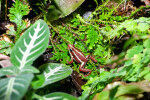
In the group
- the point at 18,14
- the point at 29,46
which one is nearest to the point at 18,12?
the point at 18,14

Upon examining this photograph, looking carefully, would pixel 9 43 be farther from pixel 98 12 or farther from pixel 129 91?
pixel 129 91

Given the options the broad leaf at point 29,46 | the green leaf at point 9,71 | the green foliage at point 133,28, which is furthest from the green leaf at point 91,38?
the green leaf at point 9,71

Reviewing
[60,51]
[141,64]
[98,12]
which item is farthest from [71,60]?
[141,64]

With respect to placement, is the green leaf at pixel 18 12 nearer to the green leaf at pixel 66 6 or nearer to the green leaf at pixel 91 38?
the green leaf at pixel 66 6

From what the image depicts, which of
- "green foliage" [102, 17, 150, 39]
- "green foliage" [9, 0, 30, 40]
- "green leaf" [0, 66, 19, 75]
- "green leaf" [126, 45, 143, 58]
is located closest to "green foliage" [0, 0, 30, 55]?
"green foliage" [9, 0, 30, 40]

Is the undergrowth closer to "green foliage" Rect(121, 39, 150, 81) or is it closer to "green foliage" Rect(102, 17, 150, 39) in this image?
"green foliage" Rect(102, 17, 150, 39)
